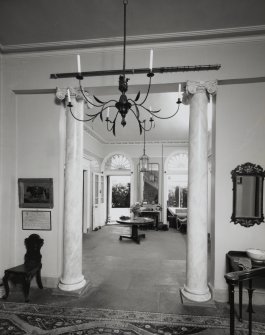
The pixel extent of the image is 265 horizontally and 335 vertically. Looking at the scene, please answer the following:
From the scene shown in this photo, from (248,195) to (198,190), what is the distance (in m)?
0.83

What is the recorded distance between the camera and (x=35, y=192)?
4457mm

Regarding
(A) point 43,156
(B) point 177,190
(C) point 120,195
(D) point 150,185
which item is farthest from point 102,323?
(C) point 120,195

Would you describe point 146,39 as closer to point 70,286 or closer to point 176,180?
point 70,286

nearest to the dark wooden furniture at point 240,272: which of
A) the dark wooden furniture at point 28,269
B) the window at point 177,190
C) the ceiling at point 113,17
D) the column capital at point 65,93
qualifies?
the dark wooden furniture at point 28,269

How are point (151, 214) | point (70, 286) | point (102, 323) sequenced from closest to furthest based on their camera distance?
point (102, 323) < point (70, 286) < point (151, 214)

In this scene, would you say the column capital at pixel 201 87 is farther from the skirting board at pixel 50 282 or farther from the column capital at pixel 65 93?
the skirting board at pixel 50 282

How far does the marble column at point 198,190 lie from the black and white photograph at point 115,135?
17mm

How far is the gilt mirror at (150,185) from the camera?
11.8 m

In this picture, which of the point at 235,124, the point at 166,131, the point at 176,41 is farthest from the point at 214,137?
the point at 166,131

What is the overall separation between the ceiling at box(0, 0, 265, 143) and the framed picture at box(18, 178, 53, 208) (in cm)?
241

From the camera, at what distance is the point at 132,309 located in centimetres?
371

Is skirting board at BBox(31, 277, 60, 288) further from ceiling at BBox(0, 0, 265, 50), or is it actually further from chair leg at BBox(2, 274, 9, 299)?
ceiling at BBox(0, 0, 265, 50)

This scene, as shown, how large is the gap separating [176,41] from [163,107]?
274cm

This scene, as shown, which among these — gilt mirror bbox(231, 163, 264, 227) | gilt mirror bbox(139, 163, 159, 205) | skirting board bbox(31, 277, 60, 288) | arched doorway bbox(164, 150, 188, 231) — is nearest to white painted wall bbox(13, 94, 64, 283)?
skirting board bbox(31, 277, 60, 288)
